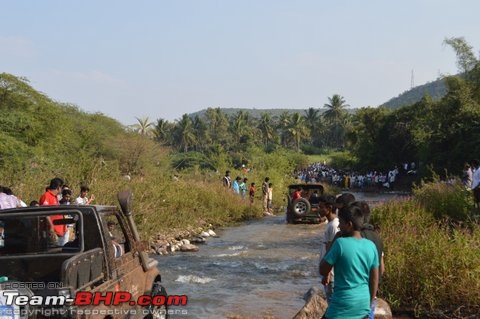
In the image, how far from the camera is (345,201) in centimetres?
553

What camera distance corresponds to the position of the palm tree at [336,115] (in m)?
106

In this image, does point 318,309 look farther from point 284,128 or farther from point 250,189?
point 284,128

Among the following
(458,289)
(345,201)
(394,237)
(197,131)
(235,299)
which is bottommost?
(235,299)

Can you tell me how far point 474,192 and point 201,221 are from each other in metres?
11.7

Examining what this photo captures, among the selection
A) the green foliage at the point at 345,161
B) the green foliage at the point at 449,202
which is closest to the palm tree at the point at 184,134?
the green foliage at the point at 345,161

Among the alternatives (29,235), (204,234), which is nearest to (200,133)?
(204,234)

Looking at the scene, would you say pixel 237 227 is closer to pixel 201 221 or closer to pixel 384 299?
pixel 201 221

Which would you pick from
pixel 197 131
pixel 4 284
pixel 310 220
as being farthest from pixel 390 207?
pixel 197 131

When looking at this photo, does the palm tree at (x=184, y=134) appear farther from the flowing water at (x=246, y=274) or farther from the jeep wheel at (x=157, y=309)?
the jeep wheel at (x=157, y=309)

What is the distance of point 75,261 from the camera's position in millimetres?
4301

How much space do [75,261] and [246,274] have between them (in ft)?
28.3

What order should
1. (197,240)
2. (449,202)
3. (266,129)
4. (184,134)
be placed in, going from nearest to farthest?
(449,202) → (197,240) → (184,134) → (266,129)

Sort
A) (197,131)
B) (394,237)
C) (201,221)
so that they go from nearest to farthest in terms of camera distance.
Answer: (394,237) < (201,221) < (197,131)

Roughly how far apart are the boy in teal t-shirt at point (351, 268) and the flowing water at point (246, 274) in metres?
4.79
